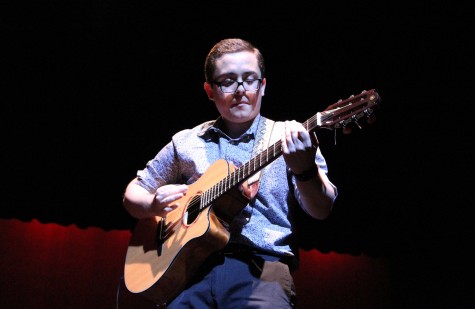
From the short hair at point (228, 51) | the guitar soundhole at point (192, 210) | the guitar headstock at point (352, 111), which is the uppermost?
the short hair at point (228, 51)

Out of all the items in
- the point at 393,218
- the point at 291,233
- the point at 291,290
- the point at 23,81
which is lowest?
the point at 393,218

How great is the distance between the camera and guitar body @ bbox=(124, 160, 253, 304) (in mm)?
2127

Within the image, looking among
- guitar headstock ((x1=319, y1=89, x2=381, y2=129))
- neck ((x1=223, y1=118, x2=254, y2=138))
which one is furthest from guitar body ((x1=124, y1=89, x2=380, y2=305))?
neck ((x1=223, y1=118, x2=254, y2=138))

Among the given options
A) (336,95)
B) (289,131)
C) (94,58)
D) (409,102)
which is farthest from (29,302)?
(289,131)

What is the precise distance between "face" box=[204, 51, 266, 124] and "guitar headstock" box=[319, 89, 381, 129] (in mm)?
516

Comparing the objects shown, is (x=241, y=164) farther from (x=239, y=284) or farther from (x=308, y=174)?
(x=239, y=284)

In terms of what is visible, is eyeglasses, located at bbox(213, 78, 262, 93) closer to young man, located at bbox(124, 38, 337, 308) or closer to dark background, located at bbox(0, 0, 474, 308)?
young man, located at bbox(124, 38, 337, 308)

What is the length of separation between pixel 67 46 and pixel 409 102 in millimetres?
3289

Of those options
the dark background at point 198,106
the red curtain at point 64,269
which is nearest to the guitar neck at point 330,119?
the dark background at point 198,106

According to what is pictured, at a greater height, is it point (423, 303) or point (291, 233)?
point (291, 233)

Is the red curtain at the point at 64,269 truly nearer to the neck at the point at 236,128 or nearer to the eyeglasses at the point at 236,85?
the neck at the point at 236,128

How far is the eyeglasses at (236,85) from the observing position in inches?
95.7

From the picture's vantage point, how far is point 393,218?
542cm

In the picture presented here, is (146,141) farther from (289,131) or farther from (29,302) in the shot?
(289,131)
